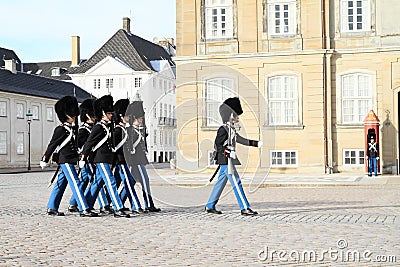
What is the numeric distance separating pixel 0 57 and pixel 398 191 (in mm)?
64703

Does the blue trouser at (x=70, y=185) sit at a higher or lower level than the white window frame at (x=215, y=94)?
lower

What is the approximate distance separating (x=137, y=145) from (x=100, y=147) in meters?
0.81

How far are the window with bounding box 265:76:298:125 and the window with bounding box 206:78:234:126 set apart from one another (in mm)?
1804

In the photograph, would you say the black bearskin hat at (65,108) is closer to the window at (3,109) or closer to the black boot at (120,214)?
the black boot at (120,214)

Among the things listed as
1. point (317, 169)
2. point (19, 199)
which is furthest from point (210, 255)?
point (317, 169)

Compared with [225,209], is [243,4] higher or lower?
higher

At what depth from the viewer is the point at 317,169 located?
92.8ft

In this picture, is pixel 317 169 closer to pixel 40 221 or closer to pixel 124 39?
pixel 40 221

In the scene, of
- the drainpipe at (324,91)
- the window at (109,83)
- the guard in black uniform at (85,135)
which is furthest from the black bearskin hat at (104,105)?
the window at (109,83)

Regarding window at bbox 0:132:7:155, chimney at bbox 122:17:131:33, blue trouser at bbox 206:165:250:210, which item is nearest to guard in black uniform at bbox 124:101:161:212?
blue trouser at bbox 206:165:250:210

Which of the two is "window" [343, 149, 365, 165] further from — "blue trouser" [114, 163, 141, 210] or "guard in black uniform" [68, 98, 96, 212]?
"blue trouser" [114, 163, 141, 210]

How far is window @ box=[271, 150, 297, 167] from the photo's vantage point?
28750 millimetres

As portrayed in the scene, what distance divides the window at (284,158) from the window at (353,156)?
1991mm

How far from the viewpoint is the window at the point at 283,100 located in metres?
28.7
